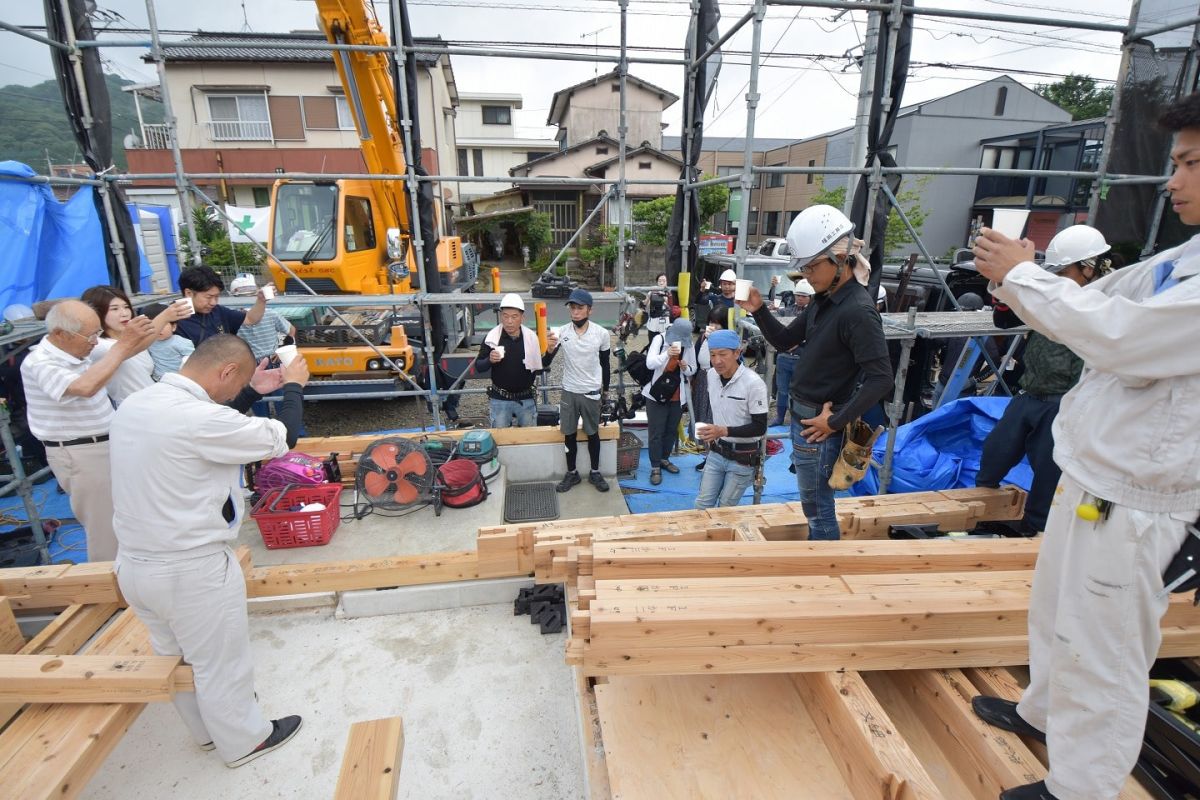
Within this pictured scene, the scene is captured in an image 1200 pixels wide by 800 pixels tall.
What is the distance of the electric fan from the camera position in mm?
4660

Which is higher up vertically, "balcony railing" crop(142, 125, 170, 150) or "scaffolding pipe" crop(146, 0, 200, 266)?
"balcony railing" crop(142, 125, 170, 150)

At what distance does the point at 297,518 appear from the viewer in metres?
4.16

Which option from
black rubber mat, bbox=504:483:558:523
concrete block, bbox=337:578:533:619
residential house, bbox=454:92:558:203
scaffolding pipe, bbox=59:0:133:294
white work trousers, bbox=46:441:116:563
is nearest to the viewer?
white work trousers, bbox=46:441:116:563

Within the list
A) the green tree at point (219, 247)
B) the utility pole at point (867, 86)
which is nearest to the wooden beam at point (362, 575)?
the utility pole at point (867, 86)

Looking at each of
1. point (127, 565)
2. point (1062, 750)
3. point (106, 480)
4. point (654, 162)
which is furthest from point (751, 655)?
point (654, 162)

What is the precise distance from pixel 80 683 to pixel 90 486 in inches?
70.4

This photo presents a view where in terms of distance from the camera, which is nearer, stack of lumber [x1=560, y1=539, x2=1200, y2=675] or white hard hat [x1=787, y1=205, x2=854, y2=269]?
stack of lumber [x1=560, y1=539, x2=1200, y2=675]

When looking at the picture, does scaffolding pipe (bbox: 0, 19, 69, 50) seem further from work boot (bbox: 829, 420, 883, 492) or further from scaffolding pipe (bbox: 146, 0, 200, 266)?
work boot (bbox: 829, 420, 883, 492)

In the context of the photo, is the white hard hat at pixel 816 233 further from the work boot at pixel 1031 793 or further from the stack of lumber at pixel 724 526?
Answer: the work boot at pixel 1031 793

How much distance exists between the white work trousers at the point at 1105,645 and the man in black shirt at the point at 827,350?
45.1 inches

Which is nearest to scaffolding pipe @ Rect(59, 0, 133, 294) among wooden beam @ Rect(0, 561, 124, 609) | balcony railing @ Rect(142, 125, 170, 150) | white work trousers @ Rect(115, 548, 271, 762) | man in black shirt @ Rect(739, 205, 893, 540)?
wooden beam @ Rect(0, 561, 124, 609)

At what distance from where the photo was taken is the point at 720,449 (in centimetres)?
403

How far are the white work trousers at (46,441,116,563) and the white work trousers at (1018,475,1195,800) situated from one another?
4636 millimetres

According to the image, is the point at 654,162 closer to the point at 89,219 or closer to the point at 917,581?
the point at 89,219
